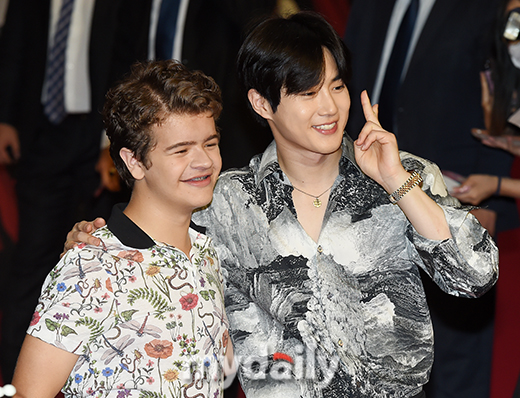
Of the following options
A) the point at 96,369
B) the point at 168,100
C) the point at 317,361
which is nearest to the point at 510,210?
the point at 317,361

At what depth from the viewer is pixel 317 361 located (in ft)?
5.64

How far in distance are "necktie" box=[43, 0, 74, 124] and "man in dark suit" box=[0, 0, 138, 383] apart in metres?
0.02

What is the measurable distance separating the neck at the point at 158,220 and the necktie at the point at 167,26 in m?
2.02

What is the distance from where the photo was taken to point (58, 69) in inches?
148

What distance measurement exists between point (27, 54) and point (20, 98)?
267mm

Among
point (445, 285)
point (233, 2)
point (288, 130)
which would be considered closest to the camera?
point (445, 285)

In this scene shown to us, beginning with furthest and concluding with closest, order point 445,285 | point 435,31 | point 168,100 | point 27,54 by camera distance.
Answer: point 27,54 → point 435,31 → point 445,285 → point 168,100

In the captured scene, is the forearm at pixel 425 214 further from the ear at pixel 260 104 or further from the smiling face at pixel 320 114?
the ear at pixel 260 104

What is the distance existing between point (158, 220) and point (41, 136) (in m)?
2.43

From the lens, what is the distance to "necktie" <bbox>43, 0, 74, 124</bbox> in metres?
3.75

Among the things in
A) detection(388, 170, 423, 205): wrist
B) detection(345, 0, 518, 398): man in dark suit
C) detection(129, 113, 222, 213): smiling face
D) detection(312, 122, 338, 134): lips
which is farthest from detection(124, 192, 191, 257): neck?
detection(345, 0, 518, 398): man in dark suit

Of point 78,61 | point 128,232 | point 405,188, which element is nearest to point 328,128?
point 405,188

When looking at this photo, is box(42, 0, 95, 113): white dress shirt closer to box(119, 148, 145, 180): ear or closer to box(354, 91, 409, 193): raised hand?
box(119, 148, 145, 180): ear

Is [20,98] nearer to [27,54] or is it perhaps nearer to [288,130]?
[27,54]
